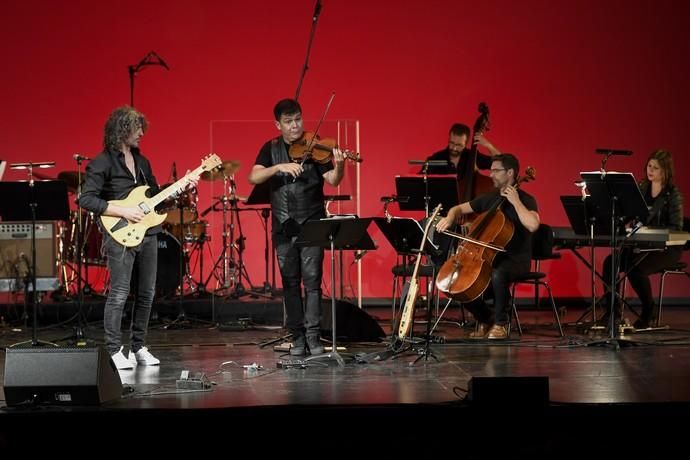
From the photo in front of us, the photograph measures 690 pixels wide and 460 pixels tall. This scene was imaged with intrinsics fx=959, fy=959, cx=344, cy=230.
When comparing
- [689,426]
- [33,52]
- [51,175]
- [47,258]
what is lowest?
[689,426]

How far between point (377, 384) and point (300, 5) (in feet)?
18.9

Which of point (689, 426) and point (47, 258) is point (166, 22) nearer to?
point (47, 258)

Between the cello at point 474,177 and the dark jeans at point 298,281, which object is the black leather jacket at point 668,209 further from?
the dark jeans at point 298,281

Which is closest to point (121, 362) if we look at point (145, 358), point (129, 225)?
point (145, 358)

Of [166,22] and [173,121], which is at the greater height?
[166,22]

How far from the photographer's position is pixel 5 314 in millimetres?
8992

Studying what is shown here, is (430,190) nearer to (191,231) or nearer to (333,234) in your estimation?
(333,234)

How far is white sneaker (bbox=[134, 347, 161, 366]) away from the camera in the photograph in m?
6.13

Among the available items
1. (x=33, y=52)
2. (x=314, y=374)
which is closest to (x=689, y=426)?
(x=314, y=374)

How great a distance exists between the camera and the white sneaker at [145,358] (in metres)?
6.13

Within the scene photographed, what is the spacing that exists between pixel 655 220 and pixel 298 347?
10.4 ft

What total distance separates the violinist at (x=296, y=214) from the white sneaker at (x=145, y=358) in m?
0.90

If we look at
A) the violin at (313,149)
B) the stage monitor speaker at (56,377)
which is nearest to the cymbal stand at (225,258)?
the violin at (313,149)

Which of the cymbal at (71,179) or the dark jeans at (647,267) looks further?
the cymbal at (71,179)
